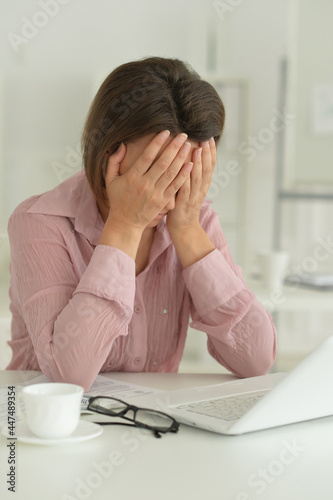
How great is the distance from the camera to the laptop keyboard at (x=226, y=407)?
0.87 m

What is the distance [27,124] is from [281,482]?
254cm

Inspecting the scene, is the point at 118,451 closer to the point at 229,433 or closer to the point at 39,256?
the point at 229,433

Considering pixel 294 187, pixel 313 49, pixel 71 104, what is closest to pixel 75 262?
pixel 71 104

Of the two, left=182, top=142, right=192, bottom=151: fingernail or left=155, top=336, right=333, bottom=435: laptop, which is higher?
left=182, top=142, right=192, bottom=151: fingernail

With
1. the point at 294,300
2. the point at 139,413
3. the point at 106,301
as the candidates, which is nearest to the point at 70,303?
the point at 106,301

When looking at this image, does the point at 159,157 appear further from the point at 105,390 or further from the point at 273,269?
the point at 273,269

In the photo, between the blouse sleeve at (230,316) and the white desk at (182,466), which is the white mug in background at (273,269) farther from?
the white desk at (182,466)

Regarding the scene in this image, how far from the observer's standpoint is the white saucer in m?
0.75

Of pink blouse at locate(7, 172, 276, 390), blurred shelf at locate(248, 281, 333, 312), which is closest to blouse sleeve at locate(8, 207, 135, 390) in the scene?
pink blouse at locate(7, 172, 276, 390)

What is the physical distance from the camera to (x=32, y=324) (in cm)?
110

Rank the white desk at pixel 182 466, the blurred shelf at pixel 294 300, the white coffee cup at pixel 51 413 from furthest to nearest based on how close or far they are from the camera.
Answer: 1. the blurred shelf at pixel 294 300
2. the white coffee cup at pixel 51 413
3. the white desk at pixel 182 466

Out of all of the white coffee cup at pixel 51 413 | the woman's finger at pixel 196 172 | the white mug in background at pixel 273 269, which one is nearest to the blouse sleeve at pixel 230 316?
the woman's finger at pixel 196 172

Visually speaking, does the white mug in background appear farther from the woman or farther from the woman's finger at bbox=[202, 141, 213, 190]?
the woman's finger at bbox=[202, 141, 213, 190]

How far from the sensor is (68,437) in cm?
77
